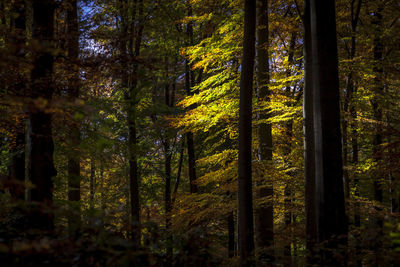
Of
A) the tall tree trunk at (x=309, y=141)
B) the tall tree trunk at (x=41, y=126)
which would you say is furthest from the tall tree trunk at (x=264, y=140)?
the tall tree trunk at (x=41, y=126)

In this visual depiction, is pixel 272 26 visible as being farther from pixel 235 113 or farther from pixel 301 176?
pixel 301 176

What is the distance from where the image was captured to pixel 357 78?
9203 mm

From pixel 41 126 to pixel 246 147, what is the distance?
4111 mm

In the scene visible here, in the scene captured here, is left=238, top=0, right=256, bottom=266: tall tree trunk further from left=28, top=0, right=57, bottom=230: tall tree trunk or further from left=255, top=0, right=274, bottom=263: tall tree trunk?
left=28, top=0, right=57, bottom=230: tall tree trunk

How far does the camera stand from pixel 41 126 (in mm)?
4957

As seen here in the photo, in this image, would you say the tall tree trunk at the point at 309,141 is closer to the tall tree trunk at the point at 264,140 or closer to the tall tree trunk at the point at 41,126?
the tall tree trunk at the point at 264,140

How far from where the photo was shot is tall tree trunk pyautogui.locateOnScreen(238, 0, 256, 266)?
638 cm

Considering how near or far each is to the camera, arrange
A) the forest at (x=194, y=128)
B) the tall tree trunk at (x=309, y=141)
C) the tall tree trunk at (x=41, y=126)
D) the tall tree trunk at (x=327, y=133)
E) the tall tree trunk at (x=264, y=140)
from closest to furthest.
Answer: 1. the forest at (x=194, y=128)
2. the tall tree trunk at (x=327, y=133)
3. the tall tree trunk at (x=41, y=126)
4. the tall tree trunk at (x=309, y=141)
5. the tall tree trunk at (x=264, y=140)

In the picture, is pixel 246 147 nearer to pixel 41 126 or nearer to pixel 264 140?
pixel 264 140

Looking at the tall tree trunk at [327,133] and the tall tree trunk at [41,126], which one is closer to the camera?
the tall tree trunk at [327,133]

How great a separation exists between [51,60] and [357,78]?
28.0 ft

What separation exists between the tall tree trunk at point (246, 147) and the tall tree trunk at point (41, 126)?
3.77 meters

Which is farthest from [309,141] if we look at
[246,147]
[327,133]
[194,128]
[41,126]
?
[41,126]

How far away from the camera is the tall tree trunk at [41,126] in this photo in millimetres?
4902
